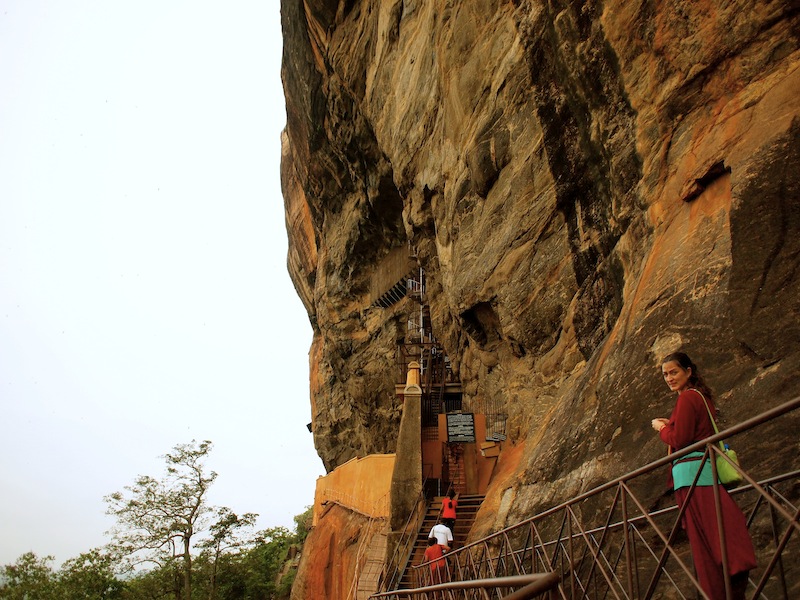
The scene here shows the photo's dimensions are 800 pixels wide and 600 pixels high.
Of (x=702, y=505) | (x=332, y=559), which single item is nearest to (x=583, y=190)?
(x=702, y=505)

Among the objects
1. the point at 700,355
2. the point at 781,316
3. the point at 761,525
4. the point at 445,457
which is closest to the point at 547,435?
the point at 700,355

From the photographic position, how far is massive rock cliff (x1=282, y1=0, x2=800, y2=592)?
624 cm

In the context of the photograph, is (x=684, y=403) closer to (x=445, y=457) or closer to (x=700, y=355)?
(x=700, y=355)

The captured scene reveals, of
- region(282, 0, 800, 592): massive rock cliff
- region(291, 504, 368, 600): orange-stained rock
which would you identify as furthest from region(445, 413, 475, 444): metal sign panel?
region(291, 504, 368, 600): orange-stained rock

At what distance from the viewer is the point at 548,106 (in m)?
12.6

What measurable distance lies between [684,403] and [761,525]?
57.0 inches

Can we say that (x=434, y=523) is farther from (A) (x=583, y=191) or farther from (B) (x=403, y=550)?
(A) (x=583, y=191)

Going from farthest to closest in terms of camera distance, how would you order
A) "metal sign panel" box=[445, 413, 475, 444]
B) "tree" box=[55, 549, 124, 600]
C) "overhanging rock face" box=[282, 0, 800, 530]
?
"tree" box=[55, 549, 124, 600]
"metal sign panel" box=[445, 413, 475, 444]
"overhanging rock face" box=[282, 0, 800, 530]

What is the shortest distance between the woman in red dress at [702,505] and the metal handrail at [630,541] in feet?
0.41

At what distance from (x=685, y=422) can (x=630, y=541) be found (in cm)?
146

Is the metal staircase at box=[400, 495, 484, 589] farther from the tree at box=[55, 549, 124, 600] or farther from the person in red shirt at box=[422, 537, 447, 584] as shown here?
the tree at box=[55, 549, 124, 600]

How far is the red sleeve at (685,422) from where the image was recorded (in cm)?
342

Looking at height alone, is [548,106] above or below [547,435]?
above

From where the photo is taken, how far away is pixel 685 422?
11.3 feet
